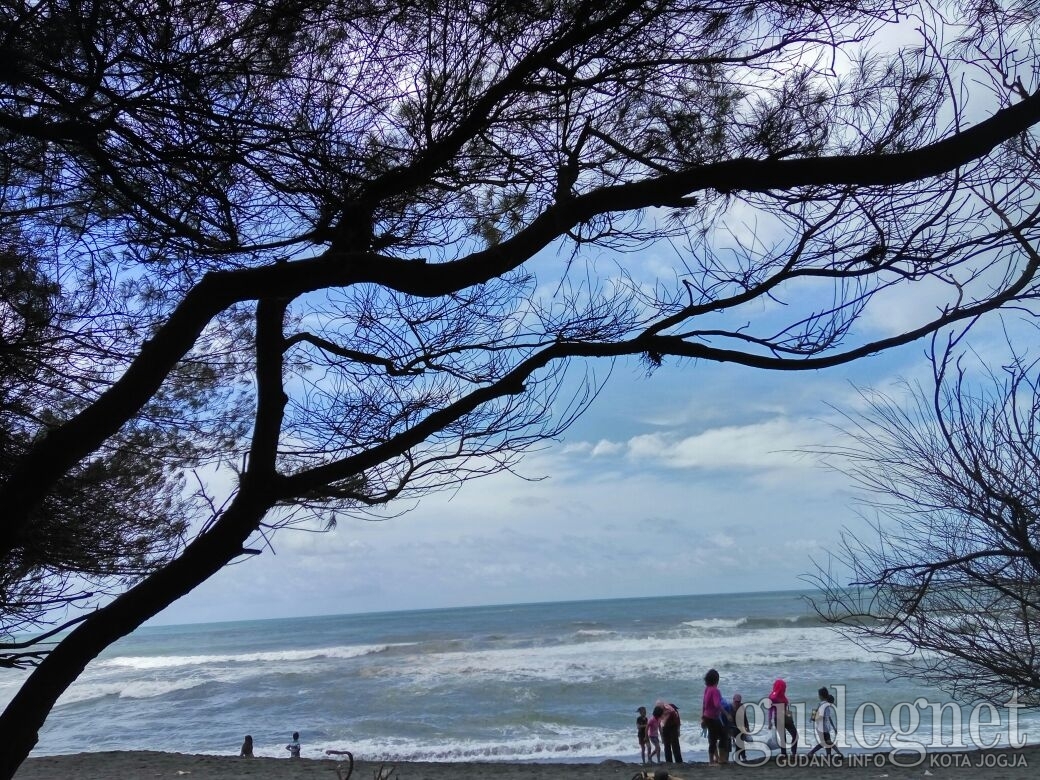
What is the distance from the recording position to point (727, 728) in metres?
10.5

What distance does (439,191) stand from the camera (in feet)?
8.66

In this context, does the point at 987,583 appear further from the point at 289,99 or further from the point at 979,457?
the point at 289,99

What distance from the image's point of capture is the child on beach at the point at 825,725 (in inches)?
392

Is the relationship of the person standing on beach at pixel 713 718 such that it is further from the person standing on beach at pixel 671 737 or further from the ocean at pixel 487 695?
the ocean at pixel 487 695

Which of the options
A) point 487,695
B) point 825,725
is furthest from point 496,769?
point 487,695

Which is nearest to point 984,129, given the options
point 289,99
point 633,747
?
point 289,99

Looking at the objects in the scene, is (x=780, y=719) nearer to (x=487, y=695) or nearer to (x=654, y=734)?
(x=654, y=734)

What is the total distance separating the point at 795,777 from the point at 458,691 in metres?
11.7

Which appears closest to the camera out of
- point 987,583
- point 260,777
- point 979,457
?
point 987,583

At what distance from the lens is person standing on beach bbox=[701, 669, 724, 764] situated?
10.2m

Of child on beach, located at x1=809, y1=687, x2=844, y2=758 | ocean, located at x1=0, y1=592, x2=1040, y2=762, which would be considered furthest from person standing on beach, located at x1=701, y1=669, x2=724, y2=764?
ocean, located at x1=0, y1=592, x2=1040, y2=762

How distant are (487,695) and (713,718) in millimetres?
9228

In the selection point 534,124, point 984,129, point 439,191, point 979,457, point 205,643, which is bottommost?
point 205,643

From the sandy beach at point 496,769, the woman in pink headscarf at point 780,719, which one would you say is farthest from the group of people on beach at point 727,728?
the sandy beach at point 496,769
